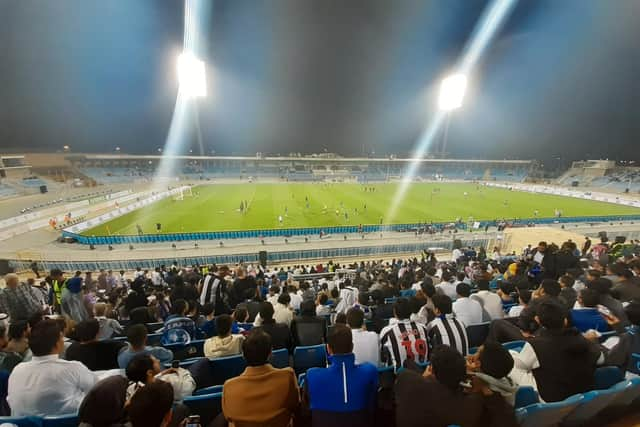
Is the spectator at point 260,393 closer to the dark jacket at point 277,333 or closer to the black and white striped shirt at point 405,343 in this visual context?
the black and white striped shirt at point 405,343

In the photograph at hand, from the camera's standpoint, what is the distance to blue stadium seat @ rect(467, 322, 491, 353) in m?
4.77

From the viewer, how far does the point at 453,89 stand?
194ft

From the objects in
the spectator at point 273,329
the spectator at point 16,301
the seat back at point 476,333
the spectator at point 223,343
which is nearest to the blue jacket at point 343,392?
the spectator at point 223,343

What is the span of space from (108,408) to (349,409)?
5.80ft

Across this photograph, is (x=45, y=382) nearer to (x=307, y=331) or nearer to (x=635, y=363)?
(x=307, y=331)

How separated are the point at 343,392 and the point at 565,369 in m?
2.35

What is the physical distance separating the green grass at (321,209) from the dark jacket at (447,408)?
88.3 feet

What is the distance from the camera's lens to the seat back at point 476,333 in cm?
477

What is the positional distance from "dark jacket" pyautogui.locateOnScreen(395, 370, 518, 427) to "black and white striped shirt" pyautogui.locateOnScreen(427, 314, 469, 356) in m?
1.34

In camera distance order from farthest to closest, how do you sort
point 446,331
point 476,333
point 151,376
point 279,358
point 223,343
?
point 476,333
point 279,358
point 223,343
point 446,331
point 151,376

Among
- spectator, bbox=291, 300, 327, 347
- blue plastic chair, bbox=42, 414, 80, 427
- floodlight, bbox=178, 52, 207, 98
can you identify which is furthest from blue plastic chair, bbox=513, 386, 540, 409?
floodlight, bbox=178, 52, 207, 98

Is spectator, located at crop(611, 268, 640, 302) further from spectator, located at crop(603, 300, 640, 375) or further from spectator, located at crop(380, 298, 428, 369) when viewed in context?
spectator, located at crop(380, 298, 428, 369)

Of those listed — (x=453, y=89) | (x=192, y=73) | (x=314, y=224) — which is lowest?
(x=314, y=224)

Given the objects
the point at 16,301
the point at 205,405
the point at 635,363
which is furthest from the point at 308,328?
the point at 16,301
